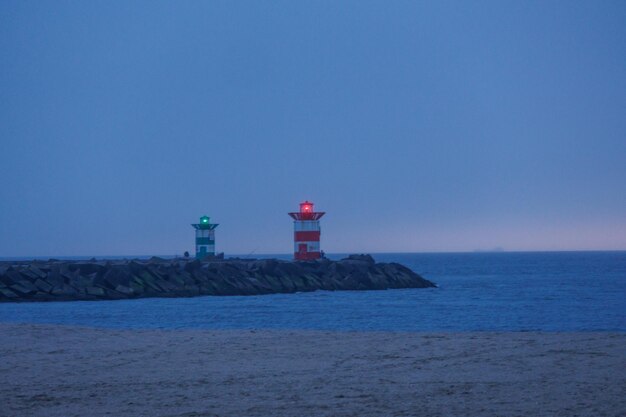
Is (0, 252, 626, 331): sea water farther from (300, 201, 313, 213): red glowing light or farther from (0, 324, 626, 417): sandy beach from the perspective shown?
(0, 324, 626, 417): sandy beach

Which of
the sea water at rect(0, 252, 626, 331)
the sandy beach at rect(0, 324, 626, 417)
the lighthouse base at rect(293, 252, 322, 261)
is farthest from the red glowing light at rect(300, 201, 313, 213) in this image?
the sandy beach at rect(0, 324, 626, 417)

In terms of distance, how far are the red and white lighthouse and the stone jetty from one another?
33.3 inches

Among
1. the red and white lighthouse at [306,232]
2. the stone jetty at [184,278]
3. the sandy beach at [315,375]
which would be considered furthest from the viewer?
the red and white lighthouse at [306,232]

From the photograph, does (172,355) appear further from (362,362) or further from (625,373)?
(625,373)

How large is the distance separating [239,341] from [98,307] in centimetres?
1989

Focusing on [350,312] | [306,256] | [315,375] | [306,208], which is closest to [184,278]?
[306,208]

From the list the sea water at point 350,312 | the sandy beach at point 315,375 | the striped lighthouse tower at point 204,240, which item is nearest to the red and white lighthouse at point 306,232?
the sea water at point 350,312

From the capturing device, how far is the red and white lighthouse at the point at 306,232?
46156 mm

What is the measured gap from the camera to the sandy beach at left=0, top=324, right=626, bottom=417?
9141 mm

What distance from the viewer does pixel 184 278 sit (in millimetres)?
41750

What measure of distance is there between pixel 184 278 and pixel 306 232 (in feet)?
27.8

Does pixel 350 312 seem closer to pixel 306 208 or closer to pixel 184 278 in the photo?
pixel 184 278

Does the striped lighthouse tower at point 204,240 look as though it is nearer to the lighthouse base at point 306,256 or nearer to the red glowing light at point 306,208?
the lighthouse base at point 306,256

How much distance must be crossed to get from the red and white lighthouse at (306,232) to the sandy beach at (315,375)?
2976 cm
